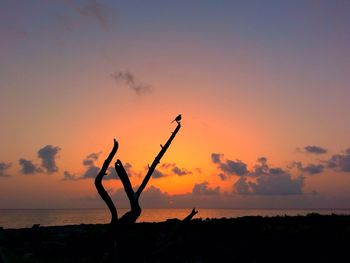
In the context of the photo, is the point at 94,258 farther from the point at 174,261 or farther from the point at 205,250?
the point at 205,250

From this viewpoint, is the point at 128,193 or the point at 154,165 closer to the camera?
the point at 128,193

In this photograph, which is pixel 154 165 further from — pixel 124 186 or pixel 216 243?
pixel 216 243

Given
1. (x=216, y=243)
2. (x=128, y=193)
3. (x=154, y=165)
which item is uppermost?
(x=154, y=165)

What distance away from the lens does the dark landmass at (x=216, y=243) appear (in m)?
22.1

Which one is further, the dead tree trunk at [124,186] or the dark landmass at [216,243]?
the dark landmass at [216,243]

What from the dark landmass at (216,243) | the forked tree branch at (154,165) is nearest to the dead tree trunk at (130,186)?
the forked tree branch at (154,165)

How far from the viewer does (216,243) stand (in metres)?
25.1

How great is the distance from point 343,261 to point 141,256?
10108 mm

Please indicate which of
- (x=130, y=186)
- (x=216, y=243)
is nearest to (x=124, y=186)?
(x=130, y=186)

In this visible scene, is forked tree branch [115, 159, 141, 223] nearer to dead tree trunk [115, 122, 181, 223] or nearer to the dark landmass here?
dead tree trunk [115, 122, 181, 223]

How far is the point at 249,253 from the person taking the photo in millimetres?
22641

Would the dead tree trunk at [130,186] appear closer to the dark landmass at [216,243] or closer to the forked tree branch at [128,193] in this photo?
the forked tree branch at [128,193]

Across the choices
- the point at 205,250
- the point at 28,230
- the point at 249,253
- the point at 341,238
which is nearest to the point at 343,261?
the point at 341,238

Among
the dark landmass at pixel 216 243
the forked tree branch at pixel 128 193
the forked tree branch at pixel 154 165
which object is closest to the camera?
the forked tree branch at pixel 128 193
